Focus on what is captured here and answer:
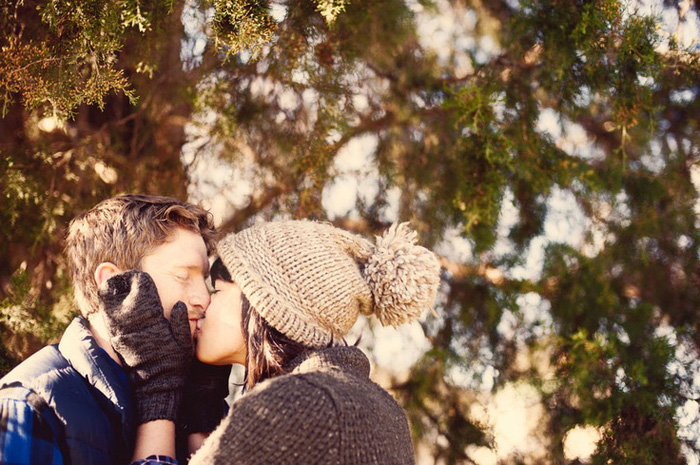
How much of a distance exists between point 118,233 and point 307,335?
0.86 metres

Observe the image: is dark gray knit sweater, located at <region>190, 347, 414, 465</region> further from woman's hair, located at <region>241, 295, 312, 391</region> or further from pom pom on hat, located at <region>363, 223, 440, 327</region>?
pom pom on hat, located at <region>363, 223, 440, 327</region>

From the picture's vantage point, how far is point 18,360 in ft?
8.88

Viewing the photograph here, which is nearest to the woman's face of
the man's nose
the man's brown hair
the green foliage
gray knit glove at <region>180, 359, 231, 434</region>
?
the man's nose

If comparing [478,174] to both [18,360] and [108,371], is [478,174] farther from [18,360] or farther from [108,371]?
[18,360]

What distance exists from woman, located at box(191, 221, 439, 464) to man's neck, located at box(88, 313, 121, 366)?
297 mm

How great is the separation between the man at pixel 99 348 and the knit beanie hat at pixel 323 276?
27 centimetres

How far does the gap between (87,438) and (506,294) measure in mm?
2386

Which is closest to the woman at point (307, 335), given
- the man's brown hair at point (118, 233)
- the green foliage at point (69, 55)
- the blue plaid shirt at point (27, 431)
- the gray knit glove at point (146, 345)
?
the gray knit glove at point (146, 345)

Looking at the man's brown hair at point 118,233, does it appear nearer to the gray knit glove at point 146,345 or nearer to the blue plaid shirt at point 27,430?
the gray knit glove at point 146,345

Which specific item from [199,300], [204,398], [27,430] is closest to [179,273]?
[199,300]

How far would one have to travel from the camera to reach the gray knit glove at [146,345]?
2119 millimetres

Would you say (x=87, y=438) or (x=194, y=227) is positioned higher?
(x=194, y=227)

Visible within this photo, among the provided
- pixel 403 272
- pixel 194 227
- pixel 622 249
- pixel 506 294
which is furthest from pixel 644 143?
pixel 194 227

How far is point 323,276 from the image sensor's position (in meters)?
2.19
